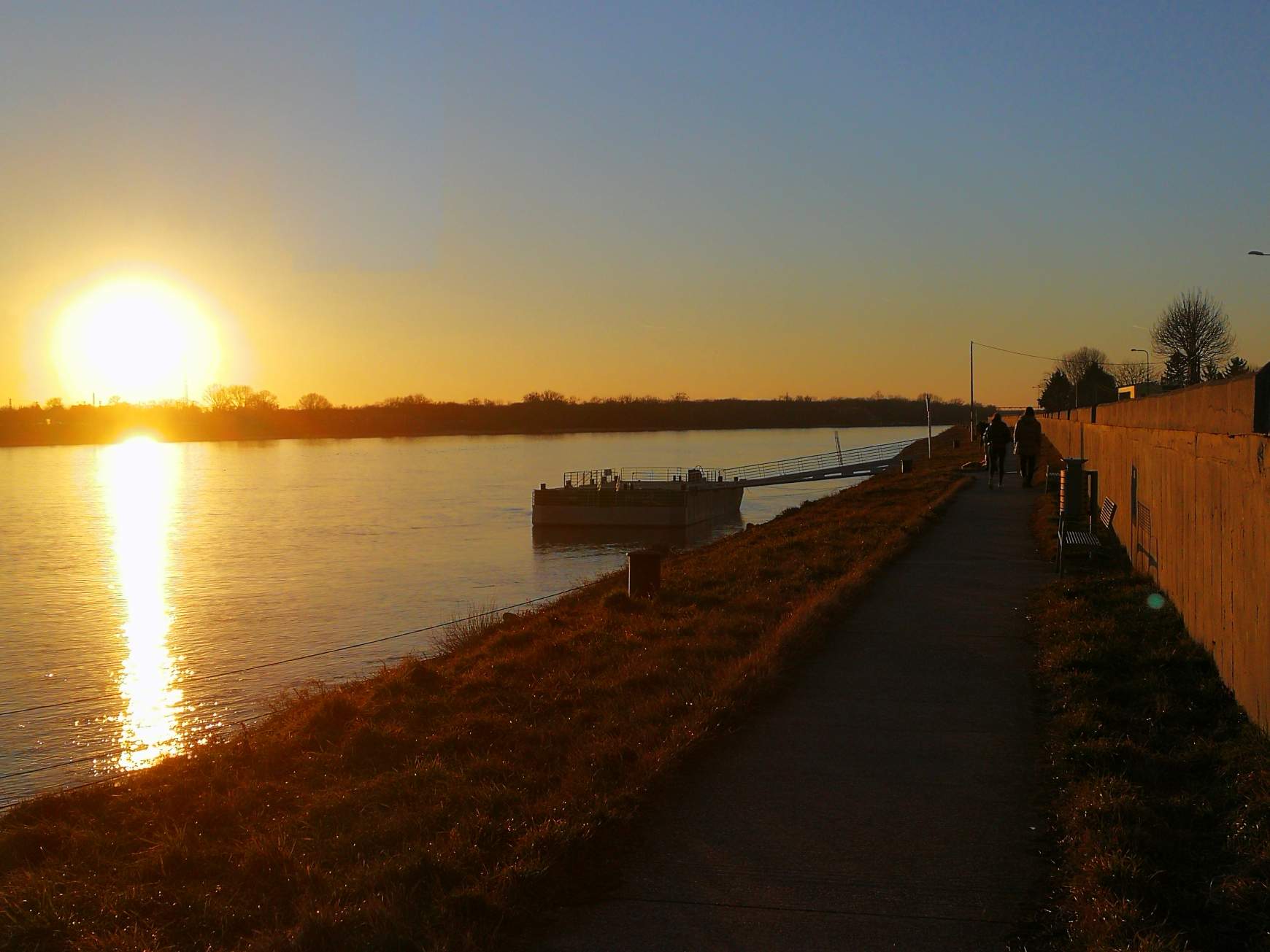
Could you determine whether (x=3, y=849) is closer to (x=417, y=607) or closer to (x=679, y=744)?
(x=679, y=744)

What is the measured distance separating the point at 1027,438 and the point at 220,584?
24.4 m

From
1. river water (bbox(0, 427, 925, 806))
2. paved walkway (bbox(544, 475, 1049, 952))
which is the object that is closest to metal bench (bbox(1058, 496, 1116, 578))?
paved walkway (bbox(544, 475, 1049, 952))

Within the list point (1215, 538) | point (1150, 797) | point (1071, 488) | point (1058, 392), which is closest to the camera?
point (1150, 797)

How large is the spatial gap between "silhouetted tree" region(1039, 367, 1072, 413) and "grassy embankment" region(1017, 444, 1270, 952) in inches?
3856

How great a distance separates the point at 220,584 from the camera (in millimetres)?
34906

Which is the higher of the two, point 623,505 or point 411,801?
point 411,801

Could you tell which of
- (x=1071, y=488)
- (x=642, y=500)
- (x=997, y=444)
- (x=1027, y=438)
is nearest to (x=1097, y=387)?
(x=642, y=500)

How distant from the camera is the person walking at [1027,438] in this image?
971 inches

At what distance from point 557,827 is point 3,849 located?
14.4ft

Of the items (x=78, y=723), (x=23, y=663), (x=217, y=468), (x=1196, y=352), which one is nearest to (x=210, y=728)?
(x=78, y=723)

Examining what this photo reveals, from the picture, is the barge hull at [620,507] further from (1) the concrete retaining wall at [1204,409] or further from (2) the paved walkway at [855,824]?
(2) the paved walkway at [855,824]

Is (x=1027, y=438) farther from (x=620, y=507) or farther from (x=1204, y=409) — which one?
(x=620, y=507)

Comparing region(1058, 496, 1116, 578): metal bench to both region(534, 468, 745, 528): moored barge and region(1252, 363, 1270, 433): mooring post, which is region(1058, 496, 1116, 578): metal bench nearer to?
region(1252, 363, 1270, 433): mooring post

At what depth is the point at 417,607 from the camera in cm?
2762
